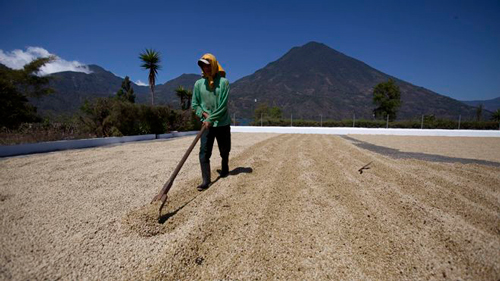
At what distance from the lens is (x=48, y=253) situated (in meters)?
1.52

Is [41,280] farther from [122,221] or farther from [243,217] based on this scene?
[243,217]

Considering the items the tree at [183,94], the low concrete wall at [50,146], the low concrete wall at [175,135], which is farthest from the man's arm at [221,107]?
the tree at [183,94]

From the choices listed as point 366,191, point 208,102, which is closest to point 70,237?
point 208,102

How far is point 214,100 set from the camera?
117 inches

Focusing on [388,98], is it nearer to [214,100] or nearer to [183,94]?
[183,94]

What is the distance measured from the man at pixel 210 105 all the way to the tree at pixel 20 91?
8.75m

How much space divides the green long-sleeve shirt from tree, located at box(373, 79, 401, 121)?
3934 centimetres

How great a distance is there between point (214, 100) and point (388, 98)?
1635 inches

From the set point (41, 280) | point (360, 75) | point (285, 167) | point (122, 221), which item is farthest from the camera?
point (360, 75)

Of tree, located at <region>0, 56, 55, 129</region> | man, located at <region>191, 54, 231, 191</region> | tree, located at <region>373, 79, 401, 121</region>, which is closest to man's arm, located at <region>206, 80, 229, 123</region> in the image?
man, located at <region>191, 54, 231, 191</region>

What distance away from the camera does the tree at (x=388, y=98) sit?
1398 inches

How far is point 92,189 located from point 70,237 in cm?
145

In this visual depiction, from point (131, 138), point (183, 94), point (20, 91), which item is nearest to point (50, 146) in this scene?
point (131, 138)

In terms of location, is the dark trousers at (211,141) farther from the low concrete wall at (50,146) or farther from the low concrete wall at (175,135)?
the low concrete wall at (175,135)
